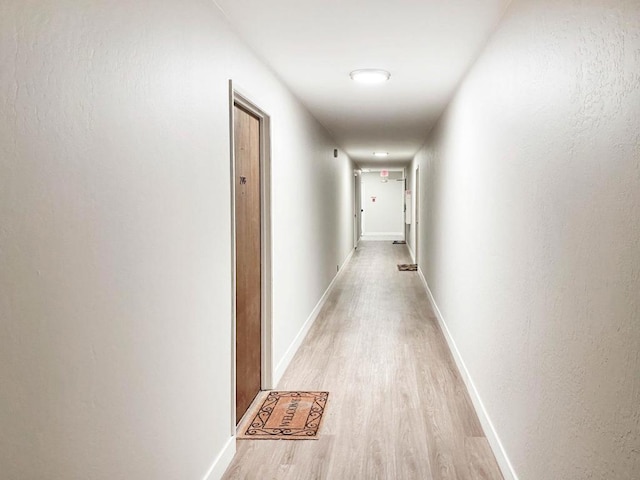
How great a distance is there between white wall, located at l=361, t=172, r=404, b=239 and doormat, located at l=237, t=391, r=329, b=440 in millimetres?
14418

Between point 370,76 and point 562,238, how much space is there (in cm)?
249

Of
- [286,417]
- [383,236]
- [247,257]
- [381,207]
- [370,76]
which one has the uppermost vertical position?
[370,76]

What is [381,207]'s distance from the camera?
59.5 ft

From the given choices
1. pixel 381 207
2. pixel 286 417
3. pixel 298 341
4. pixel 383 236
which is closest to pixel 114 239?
pixel 286 417

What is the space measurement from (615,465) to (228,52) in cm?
249

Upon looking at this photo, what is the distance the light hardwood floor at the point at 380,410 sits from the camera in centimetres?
266

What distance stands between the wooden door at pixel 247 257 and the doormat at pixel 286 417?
0.10 metres

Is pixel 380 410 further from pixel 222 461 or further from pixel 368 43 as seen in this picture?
pixel 368 43

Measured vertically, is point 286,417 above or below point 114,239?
below

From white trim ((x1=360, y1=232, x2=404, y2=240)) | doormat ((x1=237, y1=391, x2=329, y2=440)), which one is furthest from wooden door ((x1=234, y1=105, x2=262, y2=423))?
white trim ((x1=360, y1=232, x2=404, y2=240))

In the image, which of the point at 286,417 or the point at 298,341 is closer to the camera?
the point at 286,417

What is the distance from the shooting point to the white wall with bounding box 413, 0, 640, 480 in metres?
1.29

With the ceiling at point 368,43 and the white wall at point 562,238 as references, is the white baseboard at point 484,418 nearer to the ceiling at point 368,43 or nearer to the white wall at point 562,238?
the white wall at point 562,238

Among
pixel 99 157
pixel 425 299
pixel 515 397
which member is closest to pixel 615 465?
pixel 515 397
